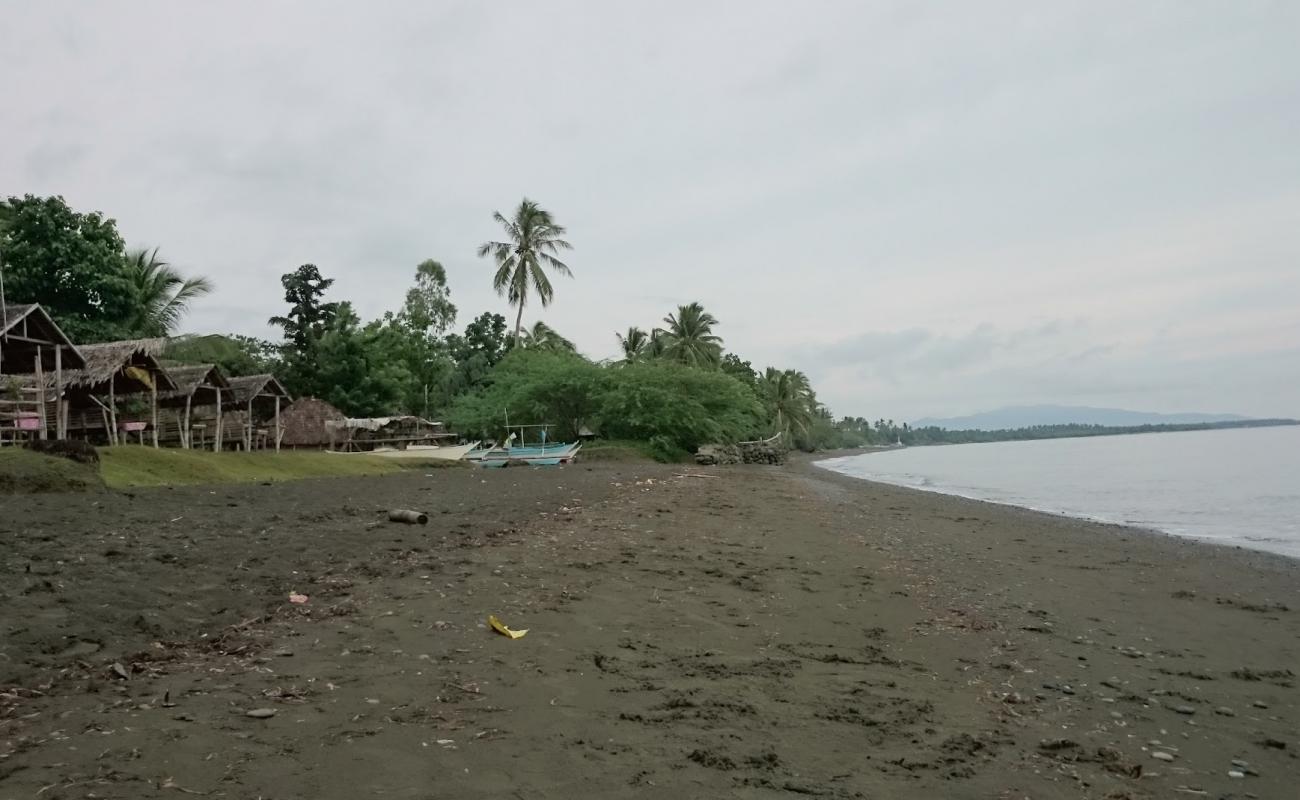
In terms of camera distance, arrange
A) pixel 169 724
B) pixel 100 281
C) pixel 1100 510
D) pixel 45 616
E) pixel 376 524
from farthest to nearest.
A: pixel 100 281
pixel 1100 510
pixel 376 524
pixel 45 616
pixel 169 724

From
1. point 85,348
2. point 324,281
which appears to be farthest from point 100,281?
point 324,281

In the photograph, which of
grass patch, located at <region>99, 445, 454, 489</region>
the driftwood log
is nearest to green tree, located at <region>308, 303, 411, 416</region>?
grass patch, located at <region>99, 445, 454, 489</region>

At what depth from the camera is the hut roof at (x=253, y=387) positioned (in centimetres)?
2841

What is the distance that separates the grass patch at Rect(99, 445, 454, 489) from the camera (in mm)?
15109

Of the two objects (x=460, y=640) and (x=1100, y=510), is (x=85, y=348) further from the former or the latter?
(x=1100, y=510)

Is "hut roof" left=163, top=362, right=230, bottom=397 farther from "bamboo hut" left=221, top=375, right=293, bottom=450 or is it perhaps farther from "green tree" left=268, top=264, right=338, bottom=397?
"green tree" left=268, top=264, right=338, bottom=397

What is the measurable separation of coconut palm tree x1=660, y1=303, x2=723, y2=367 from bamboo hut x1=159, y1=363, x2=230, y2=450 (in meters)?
29.6

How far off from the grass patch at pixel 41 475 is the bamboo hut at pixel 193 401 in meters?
12.4

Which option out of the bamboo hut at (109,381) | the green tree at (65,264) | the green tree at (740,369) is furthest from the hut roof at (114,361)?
the green tree at (740,369)

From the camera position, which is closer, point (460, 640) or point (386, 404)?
point (460, 640)

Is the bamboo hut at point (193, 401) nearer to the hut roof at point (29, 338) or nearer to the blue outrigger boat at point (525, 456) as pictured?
the hut roof at point (29, 338)

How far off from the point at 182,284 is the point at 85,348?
11214 mm

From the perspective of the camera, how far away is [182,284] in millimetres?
32031

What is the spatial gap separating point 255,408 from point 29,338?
723 inches
